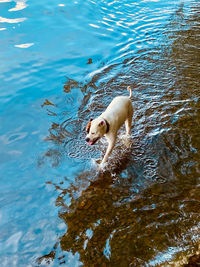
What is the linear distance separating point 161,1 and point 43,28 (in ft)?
27.9

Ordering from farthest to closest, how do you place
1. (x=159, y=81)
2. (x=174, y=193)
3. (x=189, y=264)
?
(x=159, y=81) → (x=174, y=193) → (x=189, y=264)

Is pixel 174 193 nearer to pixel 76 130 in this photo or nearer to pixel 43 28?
pixel 76 130

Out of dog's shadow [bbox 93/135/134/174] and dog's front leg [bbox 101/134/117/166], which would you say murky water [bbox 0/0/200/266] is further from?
dog's front leg [bbox 101/134/117/166]

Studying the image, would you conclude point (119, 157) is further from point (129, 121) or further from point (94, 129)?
point (94, 129)

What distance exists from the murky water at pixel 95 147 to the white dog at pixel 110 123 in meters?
0.71

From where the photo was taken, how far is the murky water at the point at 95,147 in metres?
4.60

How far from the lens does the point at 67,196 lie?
222 inches

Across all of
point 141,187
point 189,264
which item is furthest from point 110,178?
point 189,264

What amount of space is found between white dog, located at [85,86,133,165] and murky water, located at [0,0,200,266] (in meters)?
0.71

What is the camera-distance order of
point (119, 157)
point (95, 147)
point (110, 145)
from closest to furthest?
point (110, 145)
point (119, 157)
point (95, 147)

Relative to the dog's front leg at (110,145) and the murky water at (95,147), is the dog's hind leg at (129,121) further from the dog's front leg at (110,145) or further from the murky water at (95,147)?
the dog's front leg at (110,145)

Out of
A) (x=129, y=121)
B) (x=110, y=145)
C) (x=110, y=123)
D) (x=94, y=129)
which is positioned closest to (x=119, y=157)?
(x=110, y=145)

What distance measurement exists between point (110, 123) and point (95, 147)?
1.39 metres

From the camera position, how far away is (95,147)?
6.91 metres
